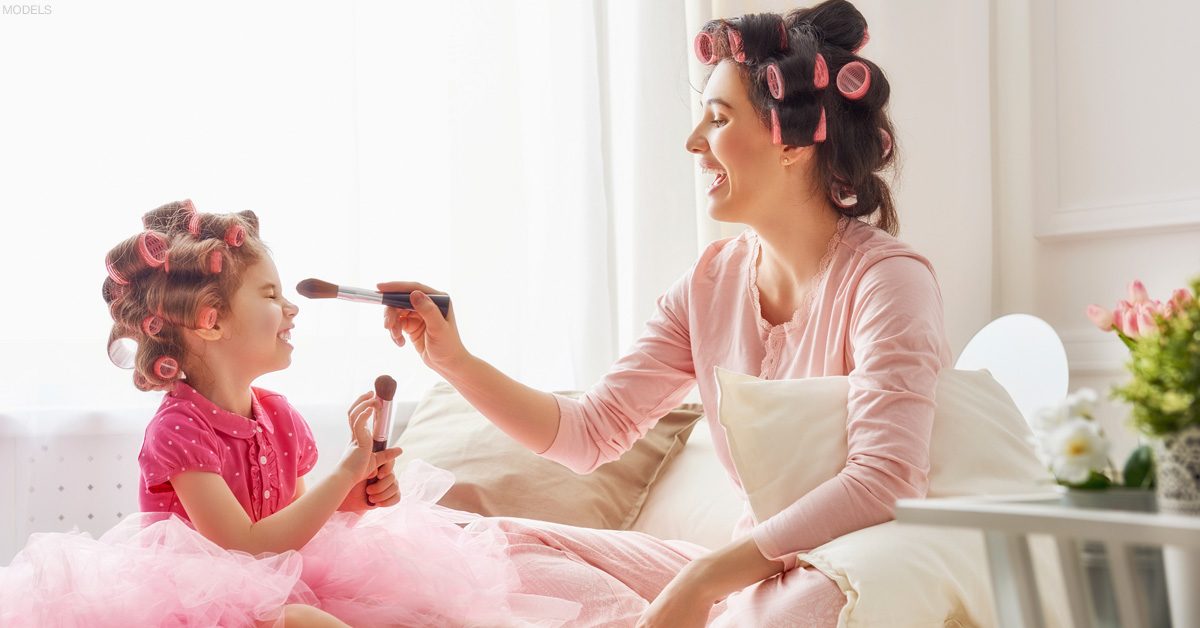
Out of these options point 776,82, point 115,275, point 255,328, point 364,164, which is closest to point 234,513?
point 255,328

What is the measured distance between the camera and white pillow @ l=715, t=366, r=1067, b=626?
1.12 meters

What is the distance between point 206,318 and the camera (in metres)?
1.50

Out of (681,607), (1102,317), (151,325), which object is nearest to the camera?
(1102,317)

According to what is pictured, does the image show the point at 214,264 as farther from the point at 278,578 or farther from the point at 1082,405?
the point at 1082,405

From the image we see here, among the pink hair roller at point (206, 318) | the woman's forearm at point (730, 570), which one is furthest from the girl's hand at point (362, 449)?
the woman's forearm at point (730, 570)

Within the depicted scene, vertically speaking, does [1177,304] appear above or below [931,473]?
above

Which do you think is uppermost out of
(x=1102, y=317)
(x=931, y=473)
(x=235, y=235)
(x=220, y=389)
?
(x=235, y=235)

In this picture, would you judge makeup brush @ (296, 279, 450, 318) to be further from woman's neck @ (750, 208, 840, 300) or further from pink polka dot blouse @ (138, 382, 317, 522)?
woman's neck @ (750, 208, 840, 300)

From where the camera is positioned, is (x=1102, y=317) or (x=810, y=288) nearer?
(x=1102, y=317)

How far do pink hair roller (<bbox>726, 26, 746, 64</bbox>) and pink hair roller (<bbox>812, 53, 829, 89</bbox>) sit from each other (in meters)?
0.11

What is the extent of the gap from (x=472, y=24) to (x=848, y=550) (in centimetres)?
170

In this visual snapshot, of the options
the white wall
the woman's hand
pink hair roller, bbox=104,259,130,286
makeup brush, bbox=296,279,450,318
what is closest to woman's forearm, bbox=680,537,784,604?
the woman's hand

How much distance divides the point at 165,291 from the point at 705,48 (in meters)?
0.87

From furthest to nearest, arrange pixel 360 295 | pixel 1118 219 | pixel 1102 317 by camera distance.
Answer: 1. pixel 1118 219
2. pixel 360 295
3. pixel 1102 317
